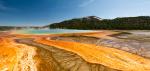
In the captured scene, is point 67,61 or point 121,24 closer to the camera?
point 67,61

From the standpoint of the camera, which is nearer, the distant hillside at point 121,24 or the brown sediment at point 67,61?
the brown sediment at point 67,61

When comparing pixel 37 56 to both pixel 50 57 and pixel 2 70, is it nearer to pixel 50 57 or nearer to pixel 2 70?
pixel 50 57

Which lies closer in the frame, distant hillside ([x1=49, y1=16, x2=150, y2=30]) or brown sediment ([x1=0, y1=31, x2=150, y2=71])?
brown sediment ([x1=0, y1=31, x2=150, y2=71])

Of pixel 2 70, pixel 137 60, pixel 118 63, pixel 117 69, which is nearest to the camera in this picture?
pixel 2 70

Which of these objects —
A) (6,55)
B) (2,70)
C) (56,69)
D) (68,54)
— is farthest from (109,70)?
(6,55)

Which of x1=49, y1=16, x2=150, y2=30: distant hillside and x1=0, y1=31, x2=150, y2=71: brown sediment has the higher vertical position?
x1=49, y1=16, x2=150, y2=30: distant hillside

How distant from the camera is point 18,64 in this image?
15.0m

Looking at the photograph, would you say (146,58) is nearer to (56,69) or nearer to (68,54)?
(68,54)

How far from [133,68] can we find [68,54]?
19.8 feet

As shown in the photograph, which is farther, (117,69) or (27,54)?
(27,54)

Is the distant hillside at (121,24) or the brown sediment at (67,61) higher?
the distant hillside at (121,24)

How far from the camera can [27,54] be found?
18.2 meters

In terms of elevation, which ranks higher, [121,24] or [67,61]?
[121,24]

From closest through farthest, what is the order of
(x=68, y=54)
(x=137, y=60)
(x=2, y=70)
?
(x=2, y=70)
(x=137, y=60)
(x=68, y=54)
